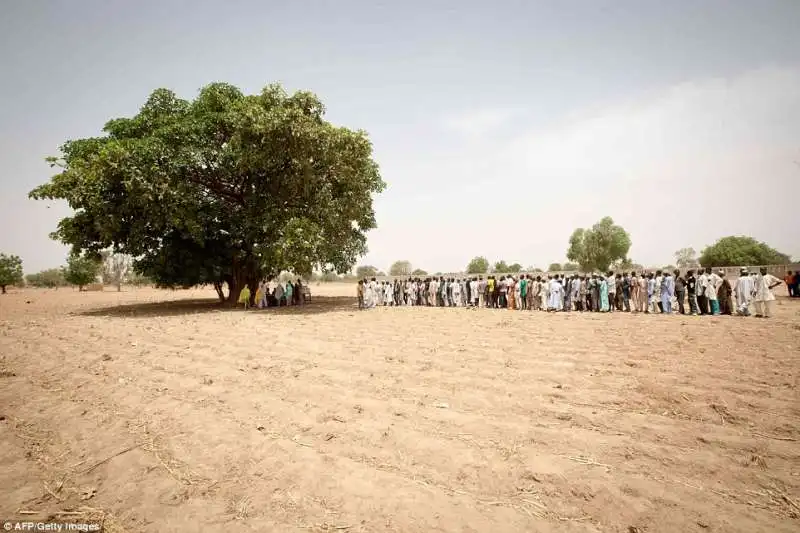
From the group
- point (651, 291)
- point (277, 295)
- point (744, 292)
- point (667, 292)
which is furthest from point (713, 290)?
point (277, 295)

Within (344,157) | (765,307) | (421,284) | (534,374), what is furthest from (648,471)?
(421,284)

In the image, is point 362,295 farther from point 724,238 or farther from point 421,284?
point 724,238

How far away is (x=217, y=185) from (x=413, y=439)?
19935 mm

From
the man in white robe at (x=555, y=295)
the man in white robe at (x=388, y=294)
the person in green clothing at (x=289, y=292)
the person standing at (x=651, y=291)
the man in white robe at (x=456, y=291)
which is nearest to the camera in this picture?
the person standing at (x=651, y=291)

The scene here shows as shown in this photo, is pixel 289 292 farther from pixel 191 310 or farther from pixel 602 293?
pixel 602 293

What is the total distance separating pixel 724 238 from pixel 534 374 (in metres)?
64.5

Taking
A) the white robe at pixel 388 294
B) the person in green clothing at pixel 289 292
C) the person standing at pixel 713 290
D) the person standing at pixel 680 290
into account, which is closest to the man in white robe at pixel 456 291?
the white robe at pixel 388 294

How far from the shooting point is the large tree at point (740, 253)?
164 ft

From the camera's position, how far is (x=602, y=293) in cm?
1675

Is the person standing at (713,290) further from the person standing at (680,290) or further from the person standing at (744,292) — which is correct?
the person standing at (680,290)

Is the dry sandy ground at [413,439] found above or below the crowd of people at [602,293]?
below

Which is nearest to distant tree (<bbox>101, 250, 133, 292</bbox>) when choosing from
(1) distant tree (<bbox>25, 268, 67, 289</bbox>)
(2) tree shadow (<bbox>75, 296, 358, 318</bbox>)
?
(1) distant tree (<bbox>25, 268, 67, 289</bbox>)

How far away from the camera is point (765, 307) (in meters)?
13.1

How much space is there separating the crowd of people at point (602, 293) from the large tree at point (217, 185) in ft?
17.5
